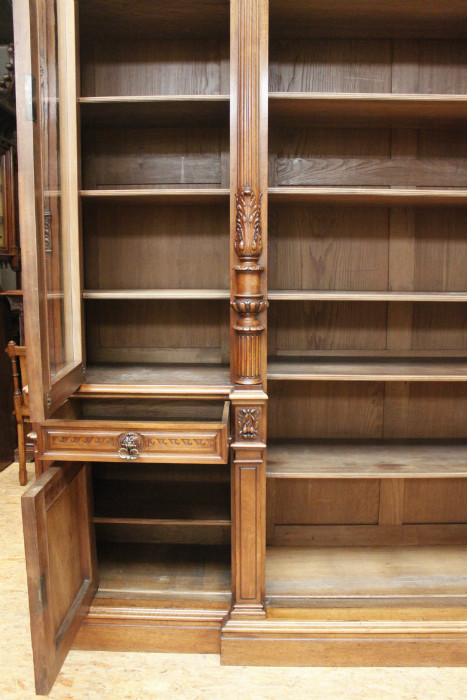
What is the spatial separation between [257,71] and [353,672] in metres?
2.15

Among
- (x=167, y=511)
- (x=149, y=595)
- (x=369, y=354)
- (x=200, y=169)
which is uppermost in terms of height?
(x=200, y=169)

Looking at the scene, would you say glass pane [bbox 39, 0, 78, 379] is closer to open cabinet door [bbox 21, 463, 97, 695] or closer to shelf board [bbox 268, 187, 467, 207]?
open cabinet door [bbox 21, 463, 97, 695]

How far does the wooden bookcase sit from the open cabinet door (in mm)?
14

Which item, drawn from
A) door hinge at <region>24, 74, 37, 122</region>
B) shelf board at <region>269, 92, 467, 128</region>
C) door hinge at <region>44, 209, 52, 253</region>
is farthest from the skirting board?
shelf board at <region>269, 92, 467, 128</region>

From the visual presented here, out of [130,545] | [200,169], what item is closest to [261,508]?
[130,545]

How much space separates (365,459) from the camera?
2510mm

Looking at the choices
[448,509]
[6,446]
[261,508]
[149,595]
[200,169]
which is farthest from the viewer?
[6,446]

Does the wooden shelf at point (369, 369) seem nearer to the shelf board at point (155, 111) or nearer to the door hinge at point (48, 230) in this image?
the door hinge at point (48, 230)

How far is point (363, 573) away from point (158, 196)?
174 centimetres

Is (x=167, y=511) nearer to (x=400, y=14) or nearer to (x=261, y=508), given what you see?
(x=261, y=508)

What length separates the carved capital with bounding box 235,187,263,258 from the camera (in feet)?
6.74

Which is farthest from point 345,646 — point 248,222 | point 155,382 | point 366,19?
point 366,19

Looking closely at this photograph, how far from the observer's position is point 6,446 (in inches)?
166

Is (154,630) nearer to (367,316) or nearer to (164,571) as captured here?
(164,571)
